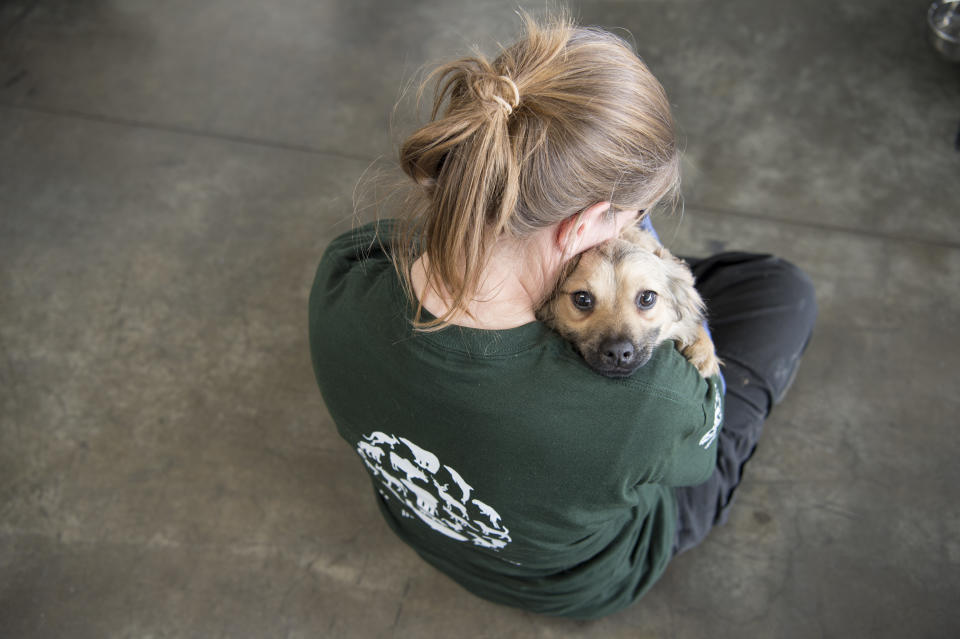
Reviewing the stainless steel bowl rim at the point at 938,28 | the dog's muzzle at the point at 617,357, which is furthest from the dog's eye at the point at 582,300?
the stainless steel bowl rim at the point at 938,28

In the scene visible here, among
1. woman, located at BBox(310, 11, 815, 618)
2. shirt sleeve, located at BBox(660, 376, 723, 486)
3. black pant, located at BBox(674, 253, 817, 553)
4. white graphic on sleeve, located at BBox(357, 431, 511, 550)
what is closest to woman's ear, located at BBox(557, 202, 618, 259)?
woman, located at BBox(310, 11, 815, 618)

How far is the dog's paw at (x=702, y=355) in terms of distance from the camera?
1875 millimetres

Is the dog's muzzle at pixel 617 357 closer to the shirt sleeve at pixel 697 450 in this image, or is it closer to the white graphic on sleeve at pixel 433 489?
the shirt sleeve at pixel 697 450

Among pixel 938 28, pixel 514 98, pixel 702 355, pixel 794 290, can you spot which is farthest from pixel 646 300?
pixel 938 28

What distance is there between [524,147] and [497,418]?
49 cm

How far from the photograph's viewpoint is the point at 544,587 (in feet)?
6.35

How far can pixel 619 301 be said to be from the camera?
1695mm

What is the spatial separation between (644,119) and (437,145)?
0.41 metres

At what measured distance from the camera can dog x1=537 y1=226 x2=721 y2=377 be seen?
1.59 m

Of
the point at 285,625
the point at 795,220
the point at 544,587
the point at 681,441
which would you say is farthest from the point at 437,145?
the point at 795,220

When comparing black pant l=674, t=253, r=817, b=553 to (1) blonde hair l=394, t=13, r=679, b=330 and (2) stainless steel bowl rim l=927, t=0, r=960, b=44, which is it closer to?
(1) blonde hair l=394, t=13, r=679, b=330

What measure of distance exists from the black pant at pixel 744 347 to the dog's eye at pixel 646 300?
60cm

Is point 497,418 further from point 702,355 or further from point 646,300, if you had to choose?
point 702,355

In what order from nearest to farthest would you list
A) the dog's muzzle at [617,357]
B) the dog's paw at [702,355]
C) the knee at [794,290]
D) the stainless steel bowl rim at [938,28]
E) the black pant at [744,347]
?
the dog's muzzle at [617,357] < the dog's paw at [702,355] < the black pant at [744,347] < the knee at [794,290] < the stainless steel bowl rim at [938,28]
